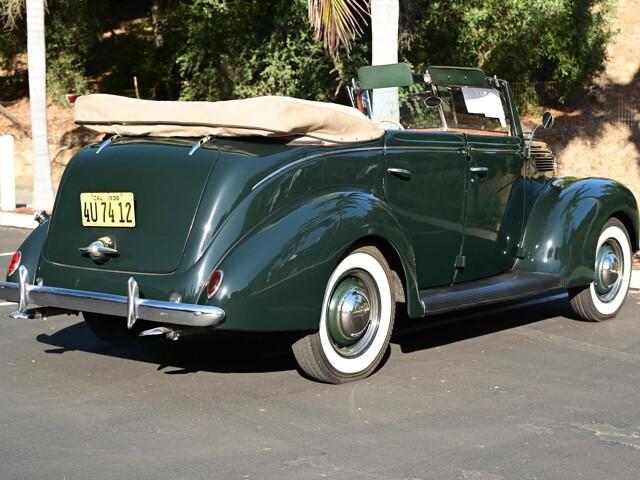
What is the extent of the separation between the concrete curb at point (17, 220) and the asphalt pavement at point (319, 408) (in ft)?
24.9

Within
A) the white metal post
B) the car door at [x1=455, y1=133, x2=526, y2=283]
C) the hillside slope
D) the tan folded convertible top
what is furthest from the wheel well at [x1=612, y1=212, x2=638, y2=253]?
the hillside slope

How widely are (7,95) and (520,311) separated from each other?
916 inches

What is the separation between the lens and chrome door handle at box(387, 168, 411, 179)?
645 cm

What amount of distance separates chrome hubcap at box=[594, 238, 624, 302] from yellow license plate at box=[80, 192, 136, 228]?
12.2 feet

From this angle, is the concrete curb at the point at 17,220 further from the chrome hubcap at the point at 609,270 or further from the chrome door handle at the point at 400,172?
the chrome door handle at the point at 400,172

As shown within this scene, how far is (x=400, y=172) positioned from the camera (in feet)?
21.3

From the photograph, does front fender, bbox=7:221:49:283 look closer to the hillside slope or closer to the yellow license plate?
the yellow license plate

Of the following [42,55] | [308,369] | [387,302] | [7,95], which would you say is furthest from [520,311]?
[7,95]

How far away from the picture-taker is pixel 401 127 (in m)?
7.61

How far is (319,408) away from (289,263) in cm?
76

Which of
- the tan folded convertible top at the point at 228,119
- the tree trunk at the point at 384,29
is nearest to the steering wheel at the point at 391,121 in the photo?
the tan folded convertible top at the point at 228,119

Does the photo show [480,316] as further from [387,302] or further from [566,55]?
[566,55]

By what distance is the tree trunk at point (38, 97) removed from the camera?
1619cm

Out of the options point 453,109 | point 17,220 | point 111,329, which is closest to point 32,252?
point 111,329
